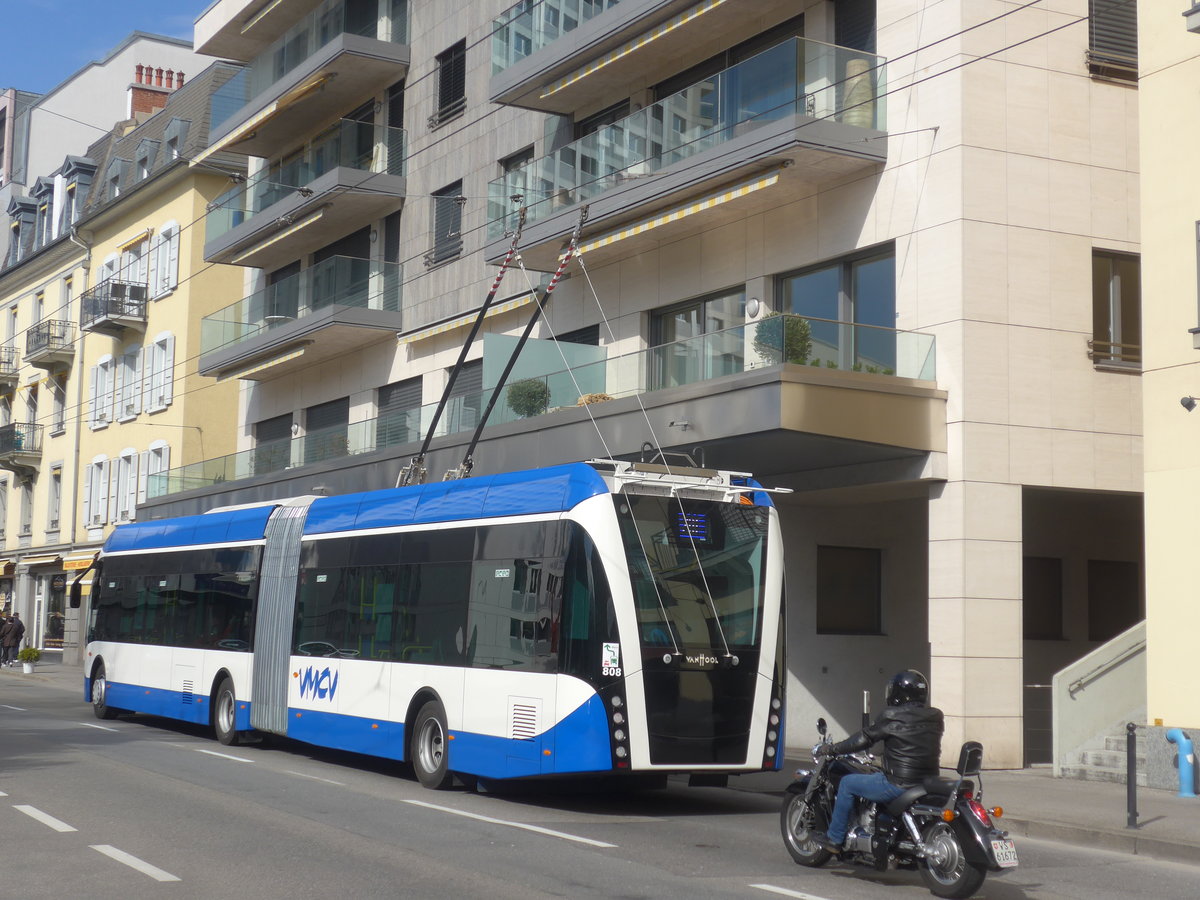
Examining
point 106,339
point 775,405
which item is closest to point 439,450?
point 775,405

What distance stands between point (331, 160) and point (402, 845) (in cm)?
2544

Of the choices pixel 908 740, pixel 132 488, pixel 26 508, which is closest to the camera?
pixel 908 740

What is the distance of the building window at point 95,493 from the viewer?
49.4 m

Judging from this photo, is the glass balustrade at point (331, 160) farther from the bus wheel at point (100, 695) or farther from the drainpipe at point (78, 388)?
the drainpipe at point (78, 388)

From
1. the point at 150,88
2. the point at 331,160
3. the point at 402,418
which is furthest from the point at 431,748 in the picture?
the point at 150,88

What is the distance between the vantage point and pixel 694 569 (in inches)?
553

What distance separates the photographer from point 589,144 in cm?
2417

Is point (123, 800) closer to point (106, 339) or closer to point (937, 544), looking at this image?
point (937, 544)

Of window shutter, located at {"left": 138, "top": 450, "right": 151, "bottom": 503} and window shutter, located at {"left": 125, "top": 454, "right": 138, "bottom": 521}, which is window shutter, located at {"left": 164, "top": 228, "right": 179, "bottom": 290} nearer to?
window shutter, located at {"left": 138, "top": 450, "right": 151, "bottom": 503}

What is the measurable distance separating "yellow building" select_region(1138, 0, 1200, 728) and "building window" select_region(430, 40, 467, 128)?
56.2 ft

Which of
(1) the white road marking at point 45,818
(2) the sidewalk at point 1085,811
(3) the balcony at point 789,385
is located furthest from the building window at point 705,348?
(1) the white road marking at point 45,818

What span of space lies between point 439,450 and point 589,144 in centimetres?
627

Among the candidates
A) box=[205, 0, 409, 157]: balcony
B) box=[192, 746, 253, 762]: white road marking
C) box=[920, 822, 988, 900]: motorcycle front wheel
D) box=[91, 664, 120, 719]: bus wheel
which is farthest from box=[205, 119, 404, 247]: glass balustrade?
box=[920, 822, 988, 900]: motorcycle front wheel

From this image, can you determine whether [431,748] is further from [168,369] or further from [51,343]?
[51,343]
